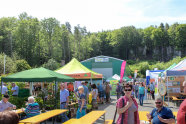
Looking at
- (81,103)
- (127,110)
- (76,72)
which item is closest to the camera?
(127,110)

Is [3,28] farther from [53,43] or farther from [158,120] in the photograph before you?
[158,120]

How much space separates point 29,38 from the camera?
5419 centimetres

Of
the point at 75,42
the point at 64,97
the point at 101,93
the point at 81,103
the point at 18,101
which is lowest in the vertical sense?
the point at 101,93

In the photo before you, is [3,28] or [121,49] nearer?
[3,28]

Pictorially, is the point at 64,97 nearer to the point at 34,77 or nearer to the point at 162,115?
the point at 34,77

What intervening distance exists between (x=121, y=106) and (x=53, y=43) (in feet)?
188

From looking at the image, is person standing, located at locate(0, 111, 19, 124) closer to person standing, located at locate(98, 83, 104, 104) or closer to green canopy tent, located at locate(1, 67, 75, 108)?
green canopy tent, located at locate(1, 67, 75, 108)

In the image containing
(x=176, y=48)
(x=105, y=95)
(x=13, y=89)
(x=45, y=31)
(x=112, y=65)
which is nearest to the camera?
(x=13, y=89)

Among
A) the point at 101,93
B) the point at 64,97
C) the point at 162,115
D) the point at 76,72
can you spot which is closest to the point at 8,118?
the point at 162,115

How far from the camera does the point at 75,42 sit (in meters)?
73.9

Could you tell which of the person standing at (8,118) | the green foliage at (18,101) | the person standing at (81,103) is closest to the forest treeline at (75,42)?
the green foliage at (18,101)

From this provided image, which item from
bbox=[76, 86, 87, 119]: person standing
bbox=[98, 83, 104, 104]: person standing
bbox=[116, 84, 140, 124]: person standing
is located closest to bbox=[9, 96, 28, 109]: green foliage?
bbox=[76, 86, 87, 119]: person standing

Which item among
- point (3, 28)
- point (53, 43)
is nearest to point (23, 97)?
point (53, 43)

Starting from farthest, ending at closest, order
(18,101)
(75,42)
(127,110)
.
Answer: (75,42), (18,101), (127,110)
